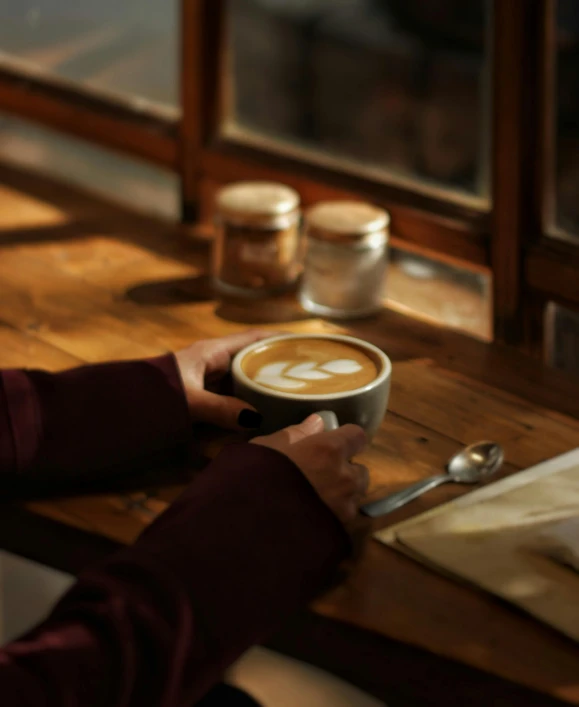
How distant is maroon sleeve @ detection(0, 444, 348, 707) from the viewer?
71cm

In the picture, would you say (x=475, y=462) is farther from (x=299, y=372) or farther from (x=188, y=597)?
(x=188, y=597)

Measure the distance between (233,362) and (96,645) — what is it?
341 mm

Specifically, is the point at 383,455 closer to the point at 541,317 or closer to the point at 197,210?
the point at 541,317

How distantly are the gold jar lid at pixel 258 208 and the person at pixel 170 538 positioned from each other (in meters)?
0.38

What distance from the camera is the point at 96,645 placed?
28.3 inches

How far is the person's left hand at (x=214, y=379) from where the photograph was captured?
3.22 feet

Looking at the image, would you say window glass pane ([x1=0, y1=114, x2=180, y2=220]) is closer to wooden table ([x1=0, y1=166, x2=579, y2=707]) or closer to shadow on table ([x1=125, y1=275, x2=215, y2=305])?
wooden table ([x1=0, y1=166, x2=579, y2=707])

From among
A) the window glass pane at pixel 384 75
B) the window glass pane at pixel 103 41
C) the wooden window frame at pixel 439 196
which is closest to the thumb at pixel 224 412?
the wooden window frame at pixel 439 196

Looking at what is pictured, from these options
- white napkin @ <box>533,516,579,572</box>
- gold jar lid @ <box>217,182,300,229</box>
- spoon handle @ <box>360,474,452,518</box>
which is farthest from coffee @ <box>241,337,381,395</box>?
gold jar lid @ <box>217,182,300,229</box>

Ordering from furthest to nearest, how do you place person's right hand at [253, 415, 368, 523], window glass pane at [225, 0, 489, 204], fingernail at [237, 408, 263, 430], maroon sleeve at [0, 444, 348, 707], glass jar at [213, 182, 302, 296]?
window glass pane at [225, 0, 489, 204], glass jar at [213, 182, 302, 296], fingernail at [237, 408, 263, 430], person's right hand at [253, 415, 368, 523], maroon sleeve at [0, 444, 348, 707]

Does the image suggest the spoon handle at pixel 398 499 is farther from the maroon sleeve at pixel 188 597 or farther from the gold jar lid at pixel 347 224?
the gold jar lid at pixel 347 224

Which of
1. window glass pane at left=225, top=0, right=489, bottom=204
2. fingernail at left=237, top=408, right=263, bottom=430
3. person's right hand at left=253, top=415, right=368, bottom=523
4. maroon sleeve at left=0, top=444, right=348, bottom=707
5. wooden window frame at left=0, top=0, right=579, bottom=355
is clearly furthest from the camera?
window glass pane at left=225, top=0, right=489, bottom=204

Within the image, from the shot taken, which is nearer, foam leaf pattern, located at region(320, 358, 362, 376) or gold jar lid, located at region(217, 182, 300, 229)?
foam leaf pattern, located at region(320, 358, 362, 376)

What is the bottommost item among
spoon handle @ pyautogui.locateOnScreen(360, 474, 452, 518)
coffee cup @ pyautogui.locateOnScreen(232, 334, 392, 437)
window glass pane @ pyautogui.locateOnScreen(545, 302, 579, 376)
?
window glass pane @ pyautogui.locateOnScreen(545, 302, 579, 376)
